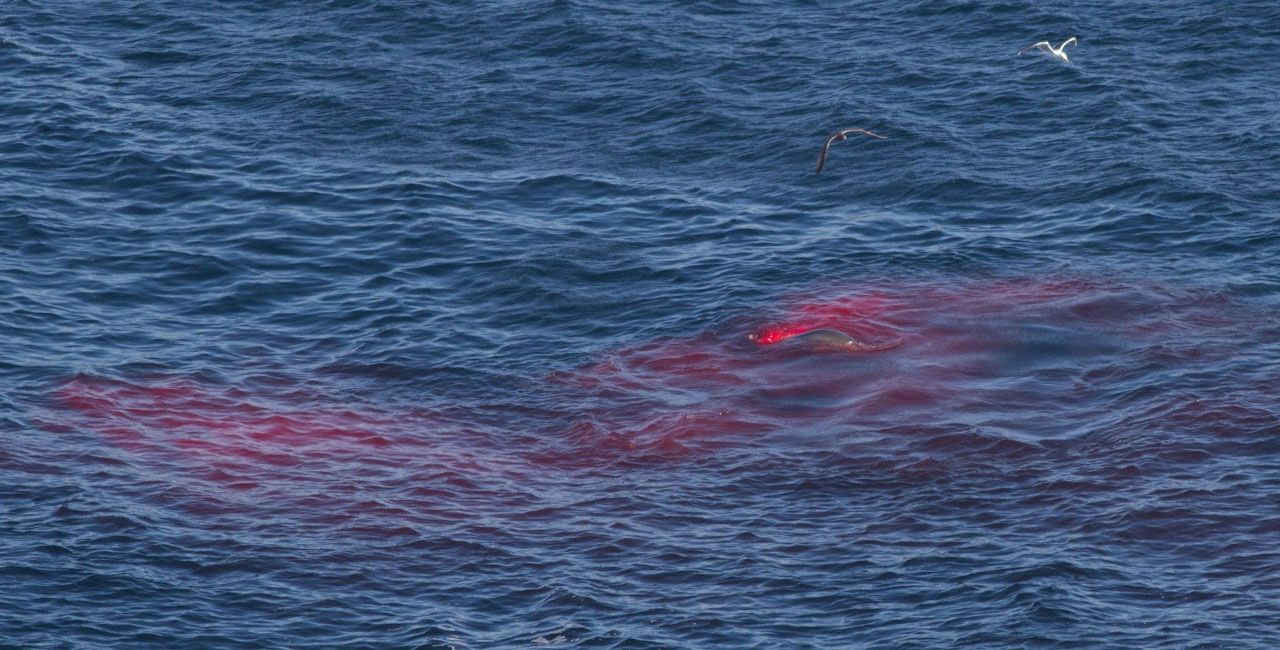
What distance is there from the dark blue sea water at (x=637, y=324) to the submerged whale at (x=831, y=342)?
299mm

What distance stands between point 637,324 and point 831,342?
5838mm

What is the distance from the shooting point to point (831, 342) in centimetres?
4716

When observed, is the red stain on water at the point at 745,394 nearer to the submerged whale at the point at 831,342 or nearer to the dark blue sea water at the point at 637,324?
the dark blue sea water at the point at 637,324

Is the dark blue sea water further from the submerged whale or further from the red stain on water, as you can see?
the submerged whale

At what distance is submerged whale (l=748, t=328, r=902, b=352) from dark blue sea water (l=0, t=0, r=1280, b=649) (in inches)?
11.8

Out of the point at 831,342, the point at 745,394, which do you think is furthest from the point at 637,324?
the point at 831,342

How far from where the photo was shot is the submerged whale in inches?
1858

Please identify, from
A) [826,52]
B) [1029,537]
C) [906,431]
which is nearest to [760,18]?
[826,52]

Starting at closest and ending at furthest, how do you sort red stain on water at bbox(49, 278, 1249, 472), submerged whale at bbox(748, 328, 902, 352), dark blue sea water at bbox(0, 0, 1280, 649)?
dark blue sea water at bbox(0, 0, 1280, 649)
red stain on water at bbox(49, 278, 1249, 472)
submerged whale at bbox(748, 328, 902, 352)

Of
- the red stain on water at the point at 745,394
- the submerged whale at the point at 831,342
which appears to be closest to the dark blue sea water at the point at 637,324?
the red stain on water at the point at 745,394

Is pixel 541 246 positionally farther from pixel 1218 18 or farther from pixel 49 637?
pixel 1218 18

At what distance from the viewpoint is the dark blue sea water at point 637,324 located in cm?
3616

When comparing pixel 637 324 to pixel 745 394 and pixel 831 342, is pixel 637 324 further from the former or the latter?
pixel 831 342

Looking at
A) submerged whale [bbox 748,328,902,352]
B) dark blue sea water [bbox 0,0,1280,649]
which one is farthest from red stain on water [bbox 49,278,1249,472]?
submerged whale [bbox 748,328,902,352]
